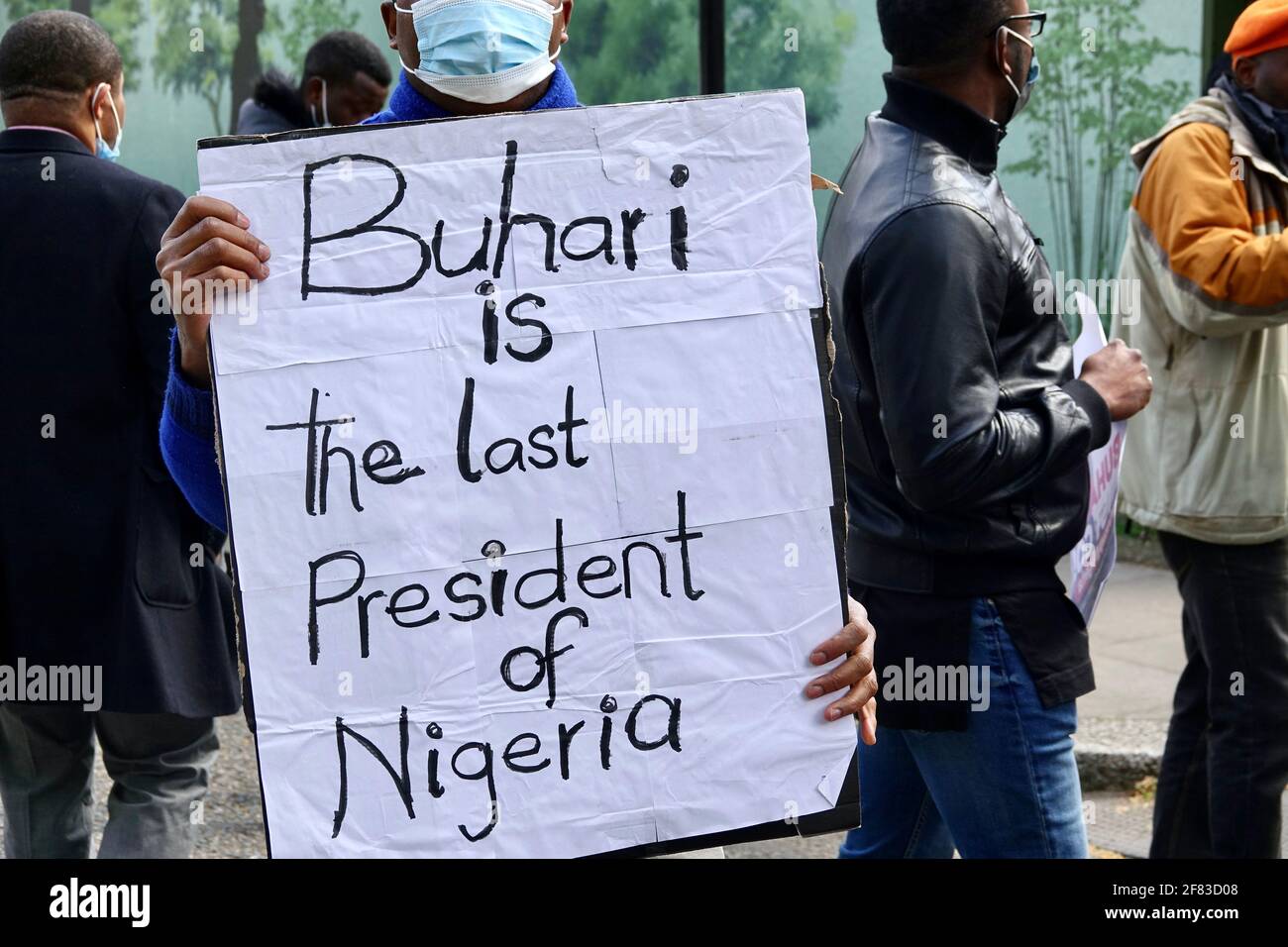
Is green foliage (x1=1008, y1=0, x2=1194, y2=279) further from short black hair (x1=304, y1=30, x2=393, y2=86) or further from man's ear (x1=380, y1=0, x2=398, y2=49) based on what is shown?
man's ear (x1=380, y1=0, x2=398, y2=49)

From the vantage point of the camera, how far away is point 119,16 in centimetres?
750

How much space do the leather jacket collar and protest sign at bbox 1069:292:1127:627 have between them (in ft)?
1.42

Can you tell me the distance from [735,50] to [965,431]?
6.04 meters

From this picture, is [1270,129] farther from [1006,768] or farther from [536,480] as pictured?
[536,480]

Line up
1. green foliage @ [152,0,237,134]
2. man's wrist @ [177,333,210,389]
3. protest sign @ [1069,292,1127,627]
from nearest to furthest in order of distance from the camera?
man's wrist @ [177,333,210,389], protest sign @ [1069,292,1127,627], green foliage @ [152,0,237,134]

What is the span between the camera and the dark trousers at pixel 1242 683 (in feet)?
12.2

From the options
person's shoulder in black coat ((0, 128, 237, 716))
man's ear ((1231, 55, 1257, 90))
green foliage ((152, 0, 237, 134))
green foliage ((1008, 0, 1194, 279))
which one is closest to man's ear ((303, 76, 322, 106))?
green foliage ((152, 0, 237, 134))

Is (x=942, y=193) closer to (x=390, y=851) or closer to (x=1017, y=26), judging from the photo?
(x=1017, y=26)

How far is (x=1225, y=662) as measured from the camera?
3748 mm

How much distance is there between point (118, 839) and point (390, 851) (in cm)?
179

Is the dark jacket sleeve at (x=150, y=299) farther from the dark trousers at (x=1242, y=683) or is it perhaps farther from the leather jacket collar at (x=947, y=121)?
the dark trousers at (x=1242, y=683)

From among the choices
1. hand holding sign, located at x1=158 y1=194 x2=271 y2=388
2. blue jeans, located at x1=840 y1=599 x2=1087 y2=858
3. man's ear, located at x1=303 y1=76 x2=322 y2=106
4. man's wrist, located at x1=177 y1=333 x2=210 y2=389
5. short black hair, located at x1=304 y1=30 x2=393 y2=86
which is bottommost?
blue jeans, located at x1=840 y1=599 x2=1087 y2=858

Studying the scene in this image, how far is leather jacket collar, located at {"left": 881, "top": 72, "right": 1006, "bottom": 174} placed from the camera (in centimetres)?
275
